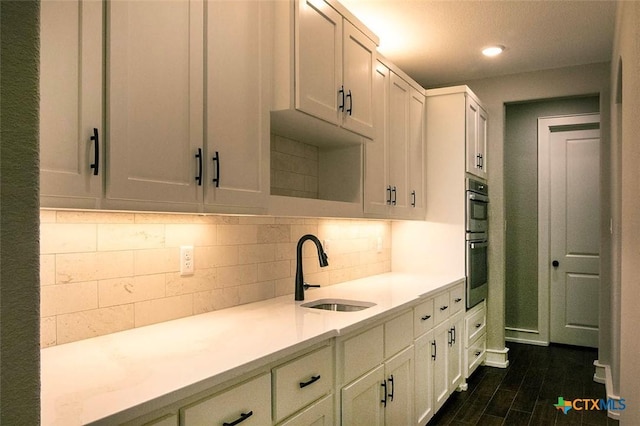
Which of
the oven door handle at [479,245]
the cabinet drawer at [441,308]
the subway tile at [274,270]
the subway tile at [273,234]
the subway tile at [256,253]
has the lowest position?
the cabinet drawer at [441,308]

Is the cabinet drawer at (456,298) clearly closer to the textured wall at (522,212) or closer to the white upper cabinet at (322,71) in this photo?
the white upper cabinet at (322,71)

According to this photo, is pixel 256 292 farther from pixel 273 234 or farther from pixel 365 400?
pixel 365 400

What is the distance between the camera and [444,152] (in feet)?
12.5

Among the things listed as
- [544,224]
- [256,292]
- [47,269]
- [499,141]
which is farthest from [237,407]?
[544,224]

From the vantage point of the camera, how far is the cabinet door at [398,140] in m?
3.20

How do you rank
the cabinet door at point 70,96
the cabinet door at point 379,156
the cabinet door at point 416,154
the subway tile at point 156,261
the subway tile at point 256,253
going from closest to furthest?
the cabinet door at point 70,96, the subway tile at point 156,261, the subway tile at point 256,253, the cabinet door at point 379,156, the cabinet door at point 416,154

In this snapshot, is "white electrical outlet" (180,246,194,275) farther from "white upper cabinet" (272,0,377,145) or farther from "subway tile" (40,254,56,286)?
"white upper cabinet" (272,0,377,145)

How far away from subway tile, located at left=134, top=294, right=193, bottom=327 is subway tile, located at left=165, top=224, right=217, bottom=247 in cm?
23

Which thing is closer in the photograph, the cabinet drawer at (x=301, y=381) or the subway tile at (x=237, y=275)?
the cabinet drawer at (x=301, y=381)

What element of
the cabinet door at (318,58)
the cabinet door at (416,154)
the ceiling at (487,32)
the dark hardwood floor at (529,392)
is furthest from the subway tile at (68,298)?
the cabinet door at (416,154)

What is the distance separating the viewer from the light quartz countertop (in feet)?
3.55

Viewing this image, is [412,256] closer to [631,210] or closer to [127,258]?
[631,210]

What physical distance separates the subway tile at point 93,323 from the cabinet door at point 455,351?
7.62 feet

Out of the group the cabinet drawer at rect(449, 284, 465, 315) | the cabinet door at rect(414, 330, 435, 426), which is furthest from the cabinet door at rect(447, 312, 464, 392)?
the cabinet door at rect(414, 330, 435, 426)
